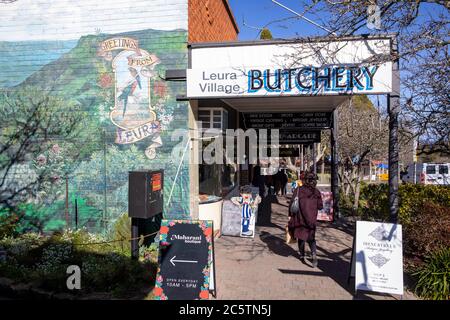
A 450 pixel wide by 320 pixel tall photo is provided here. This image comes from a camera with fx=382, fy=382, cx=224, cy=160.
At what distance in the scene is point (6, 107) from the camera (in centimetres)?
841

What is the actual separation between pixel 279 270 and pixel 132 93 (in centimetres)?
453

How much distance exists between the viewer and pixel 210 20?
31.4ft

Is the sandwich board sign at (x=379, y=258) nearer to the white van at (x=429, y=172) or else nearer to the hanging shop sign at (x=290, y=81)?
the hanging shop sign at (x=290, y=81)

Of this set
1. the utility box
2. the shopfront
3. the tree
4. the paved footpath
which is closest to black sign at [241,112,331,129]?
the shopfront

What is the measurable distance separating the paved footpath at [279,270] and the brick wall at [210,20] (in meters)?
4.40

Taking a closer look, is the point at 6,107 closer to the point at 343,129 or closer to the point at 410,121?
the point at 410,121

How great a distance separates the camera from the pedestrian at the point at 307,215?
21.2 ft

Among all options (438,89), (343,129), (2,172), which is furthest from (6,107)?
(343,129)

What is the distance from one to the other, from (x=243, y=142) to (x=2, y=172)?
766 cm

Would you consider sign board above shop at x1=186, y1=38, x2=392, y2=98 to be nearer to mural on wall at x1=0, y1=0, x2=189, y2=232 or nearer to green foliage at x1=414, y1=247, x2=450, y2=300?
mural on wall at x1=0, y1=0, x2=189, y2=232

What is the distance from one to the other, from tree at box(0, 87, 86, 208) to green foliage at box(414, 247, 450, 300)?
21.9ft

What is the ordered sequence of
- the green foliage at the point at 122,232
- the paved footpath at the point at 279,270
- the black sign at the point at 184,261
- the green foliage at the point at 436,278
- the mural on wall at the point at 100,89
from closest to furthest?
the black sign at the point at 184,261, the green foliage at the point at 436,278, the paved footpath at the point at 279,270, the green foliage at the point at 122,232, the mural on wall at the point at 100,89

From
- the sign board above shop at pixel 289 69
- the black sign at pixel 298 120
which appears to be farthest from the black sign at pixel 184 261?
the black sign at pixel 298 120

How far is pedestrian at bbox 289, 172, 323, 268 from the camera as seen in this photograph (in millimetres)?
6457
